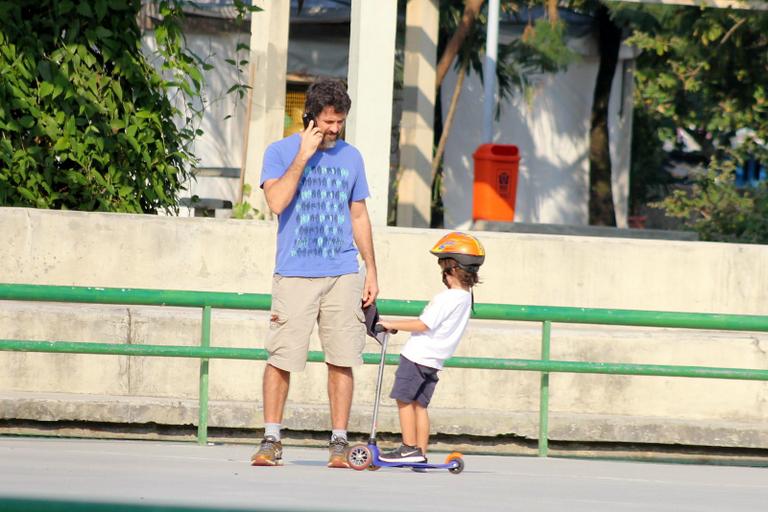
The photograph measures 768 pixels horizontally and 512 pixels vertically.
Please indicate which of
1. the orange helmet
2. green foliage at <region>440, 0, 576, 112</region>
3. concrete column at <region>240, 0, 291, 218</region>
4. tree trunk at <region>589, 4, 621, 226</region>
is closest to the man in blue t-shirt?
the orange helmet

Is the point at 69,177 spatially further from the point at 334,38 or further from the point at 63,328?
the point at 334,38

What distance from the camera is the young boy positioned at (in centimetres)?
698

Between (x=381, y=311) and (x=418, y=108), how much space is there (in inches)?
357

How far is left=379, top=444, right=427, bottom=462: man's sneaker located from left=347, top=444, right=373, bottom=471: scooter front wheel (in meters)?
0.06

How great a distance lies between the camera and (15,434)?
9234 millimetres

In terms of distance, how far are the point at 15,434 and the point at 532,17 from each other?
53.6ft

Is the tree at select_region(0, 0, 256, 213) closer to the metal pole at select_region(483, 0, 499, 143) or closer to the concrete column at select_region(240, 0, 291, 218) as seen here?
the concrete column at select_region(240, 0, 291, 218)

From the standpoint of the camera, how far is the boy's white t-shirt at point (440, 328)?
701 cm

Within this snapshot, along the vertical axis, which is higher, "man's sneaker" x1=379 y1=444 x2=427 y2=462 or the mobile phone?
the mobile phone

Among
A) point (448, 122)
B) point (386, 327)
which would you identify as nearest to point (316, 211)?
point (386, 327)

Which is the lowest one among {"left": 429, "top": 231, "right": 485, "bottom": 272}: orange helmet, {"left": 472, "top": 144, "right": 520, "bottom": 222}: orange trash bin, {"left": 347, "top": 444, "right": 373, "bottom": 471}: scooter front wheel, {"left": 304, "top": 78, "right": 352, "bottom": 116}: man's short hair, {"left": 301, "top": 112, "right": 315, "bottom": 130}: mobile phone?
{"left": 347, "top": 444, "right": 373, "bottom": 471}: scooter front wheel

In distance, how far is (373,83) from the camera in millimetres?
11477

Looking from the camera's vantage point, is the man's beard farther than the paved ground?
Yes

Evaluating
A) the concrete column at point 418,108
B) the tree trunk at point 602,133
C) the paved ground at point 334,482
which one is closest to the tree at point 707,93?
the tree trunk at point 602,133
